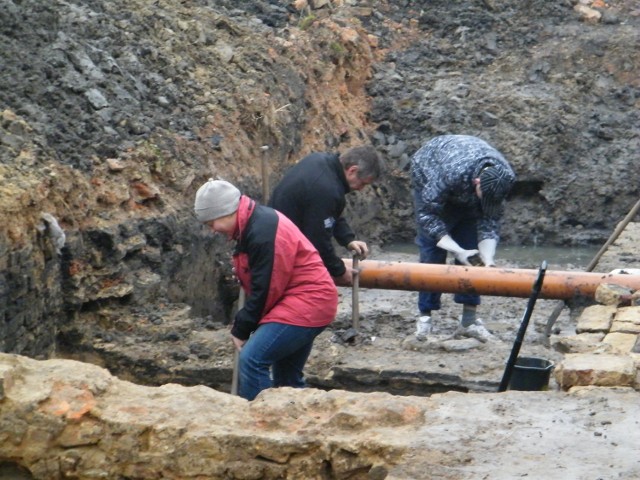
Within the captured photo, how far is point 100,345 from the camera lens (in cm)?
815

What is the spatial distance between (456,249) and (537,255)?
222 inches

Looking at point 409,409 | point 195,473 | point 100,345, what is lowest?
point 100,345

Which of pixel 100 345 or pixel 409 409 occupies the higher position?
pixel 409 409

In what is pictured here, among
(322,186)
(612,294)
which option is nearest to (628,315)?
(612,294)

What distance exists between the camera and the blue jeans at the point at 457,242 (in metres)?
8.61

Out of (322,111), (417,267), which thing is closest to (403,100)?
(322,111)

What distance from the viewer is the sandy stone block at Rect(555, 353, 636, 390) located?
18.8ft

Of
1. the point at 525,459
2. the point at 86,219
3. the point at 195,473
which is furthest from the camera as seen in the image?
the point at 86,219

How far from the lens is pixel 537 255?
45.4 ft

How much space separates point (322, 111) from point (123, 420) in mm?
9327

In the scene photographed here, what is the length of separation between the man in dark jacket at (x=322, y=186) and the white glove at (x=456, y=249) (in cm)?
142

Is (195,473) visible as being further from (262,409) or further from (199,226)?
(199,226)

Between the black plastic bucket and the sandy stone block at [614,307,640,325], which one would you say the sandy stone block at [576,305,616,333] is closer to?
the sandy stone block at [614,307,640,325]

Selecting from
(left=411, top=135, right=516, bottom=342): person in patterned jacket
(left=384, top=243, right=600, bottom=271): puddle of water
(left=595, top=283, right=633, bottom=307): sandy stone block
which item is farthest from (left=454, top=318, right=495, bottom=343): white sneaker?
(left=384, top=243, right=600, bottom=271): puddle of water
